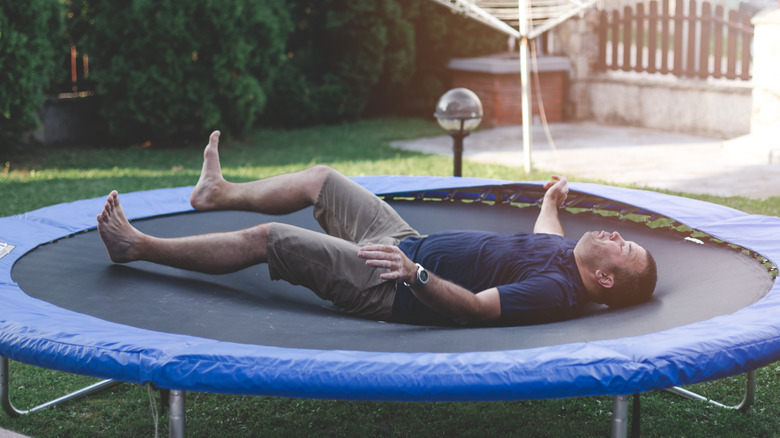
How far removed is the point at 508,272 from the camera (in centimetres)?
215

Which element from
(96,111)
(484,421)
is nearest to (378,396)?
(484,421)

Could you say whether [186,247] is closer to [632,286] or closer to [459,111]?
[632,286]

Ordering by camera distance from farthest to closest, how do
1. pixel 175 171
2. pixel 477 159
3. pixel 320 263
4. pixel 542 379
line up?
1. pixel 477 159
2. pixel 175 171
3. pixel 320 263
4. pixel 542 379

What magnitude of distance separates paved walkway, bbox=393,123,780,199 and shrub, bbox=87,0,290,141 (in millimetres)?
1373

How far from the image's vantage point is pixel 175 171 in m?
5.45

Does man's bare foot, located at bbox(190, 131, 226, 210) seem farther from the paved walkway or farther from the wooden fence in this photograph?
the wooden fence

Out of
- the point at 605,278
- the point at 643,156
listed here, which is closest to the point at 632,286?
the point at 605,278

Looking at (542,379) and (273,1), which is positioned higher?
(273,1)

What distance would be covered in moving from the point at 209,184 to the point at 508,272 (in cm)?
102

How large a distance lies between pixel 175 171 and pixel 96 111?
4.86ft

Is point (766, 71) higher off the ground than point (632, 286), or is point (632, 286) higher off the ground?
point (766, 71)

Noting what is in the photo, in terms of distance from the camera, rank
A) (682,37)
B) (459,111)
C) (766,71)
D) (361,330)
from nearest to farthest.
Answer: (361,330)
(459,111)
(766,71)
(682,37)

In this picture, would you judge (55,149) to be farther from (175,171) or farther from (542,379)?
(542,379)

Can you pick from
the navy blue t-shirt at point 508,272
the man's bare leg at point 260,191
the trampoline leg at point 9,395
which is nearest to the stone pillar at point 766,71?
the navy blue t-shirt at point 508,272
